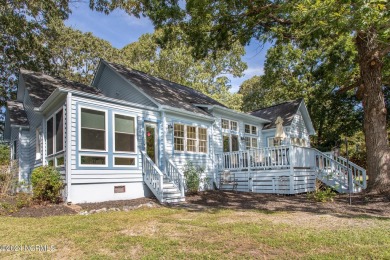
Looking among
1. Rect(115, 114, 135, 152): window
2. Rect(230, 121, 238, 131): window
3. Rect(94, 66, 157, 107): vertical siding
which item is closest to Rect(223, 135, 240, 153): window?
Rect(230, 121, 238, 131): window

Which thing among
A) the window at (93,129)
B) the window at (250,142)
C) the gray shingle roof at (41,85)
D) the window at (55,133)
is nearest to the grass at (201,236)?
the window at (93,129)

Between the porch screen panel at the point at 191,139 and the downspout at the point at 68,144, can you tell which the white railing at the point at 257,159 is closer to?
the porch screen panel at the point at 191,139

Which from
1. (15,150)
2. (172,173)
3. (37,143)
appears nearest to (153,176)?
(172,173)

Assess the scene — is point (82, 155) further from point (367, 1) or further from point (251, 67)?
point (251, 67)

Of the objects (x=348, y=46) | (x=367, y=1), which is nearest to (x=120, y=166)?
(x=367, y=1)

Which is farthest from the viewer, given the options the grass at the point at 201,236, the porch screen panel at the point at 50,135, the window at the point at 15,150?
the window at the point at 15,150

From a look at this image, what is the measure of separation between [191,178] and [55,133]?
533 cm

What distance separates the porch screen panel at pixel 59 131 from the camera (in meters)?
9.49

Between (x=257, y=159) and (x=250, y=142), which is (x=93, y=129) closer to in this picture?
(x=257, y=159)

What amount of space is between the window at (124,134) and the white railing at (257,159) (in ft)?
16.3

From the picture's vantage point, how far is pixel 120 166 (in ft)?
32.4

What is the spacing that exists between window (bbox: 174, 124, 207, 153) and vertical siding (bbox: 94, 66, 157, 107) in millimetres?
1635

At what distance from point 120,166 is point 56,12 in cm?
892

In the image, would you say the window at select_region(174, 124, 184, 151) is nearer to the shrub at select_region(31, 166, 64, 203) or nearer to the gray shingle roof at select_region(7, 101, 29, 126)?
the shrub at select_region(31, 166, 64, 203)
